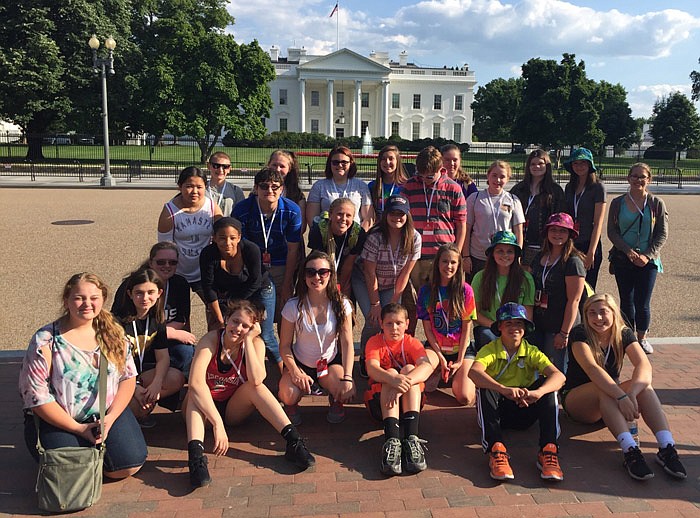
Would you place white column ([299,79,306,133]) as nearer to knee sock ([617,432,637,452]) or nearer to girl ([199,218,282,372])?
girl ([199,218,282,372])

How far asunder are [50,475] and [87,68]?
3705 centimetres

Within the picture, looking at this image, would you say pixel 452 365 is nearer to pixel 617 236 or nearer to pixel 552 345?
pixel 552 345

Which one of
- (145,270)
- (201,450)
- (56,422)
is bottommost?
(201,450)

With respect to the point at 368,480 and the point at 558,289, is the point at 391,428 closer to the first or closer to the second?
the point at 368,480

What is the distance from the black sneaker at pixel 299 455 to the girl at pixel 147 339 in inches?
41.5

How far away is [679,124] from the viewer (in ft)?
191

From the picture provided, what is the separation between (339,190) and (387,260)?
0.94 meters

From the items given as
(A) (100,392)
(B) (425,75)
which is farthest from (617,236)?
(B) (425,75)

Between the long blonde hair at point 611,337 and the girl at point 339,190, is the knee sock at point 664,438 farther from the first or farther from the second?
the girl at point 339,190

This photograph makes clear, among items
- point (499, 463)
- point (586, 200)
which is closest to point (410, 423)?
point (499, 463)

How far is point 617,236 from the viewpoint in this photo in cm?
601

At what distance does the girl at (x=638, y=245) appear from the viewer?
5.87 m

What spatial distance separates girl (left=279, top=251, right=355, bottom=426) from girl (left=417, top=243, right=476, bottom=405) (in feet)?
Answer: 2.49

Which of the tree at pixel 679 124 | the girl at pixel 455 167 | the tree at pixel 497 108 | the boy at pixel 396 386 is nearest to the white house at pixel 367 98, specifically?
the tree at pixel 497 108
